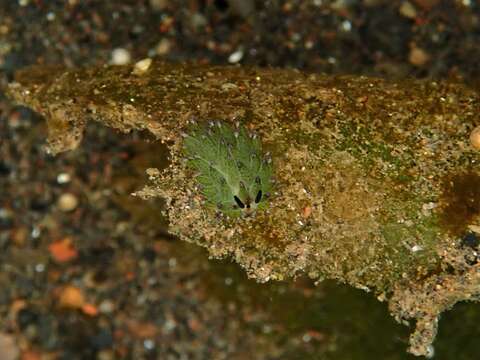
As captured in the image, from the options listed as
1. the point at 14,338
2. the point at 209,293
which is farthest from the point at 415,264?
the point at 14,338

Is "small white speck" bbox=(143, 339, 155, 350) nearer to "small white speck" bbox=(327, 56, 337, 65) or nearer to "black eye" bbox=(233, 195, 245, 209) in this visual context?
"black eye" bbox=(233, 195, 245, 209)

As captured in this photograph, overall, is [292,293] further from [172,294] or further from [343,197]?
[343,197]

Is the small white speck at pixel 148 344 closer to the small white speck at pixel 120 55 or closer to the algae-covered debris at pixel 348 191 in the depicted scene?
the algae-covered debris at pixel 348 191

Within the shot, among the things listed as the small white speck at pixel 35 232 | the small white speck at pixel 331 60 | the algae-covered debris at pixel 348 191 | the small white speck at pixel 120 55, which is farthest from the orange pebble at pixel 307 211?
the small white speck at pixel 35 232

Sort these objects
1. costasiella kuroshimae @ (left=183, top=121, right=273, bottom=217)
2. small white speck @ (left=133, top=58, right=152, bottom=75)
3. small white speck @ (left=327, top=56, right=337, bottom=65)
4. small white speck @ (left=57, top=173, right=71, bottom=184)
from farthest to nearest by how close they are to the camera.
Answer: small white speck @ (left=57, top=173, right=71, bottom=184)
small white speck @ (left=327, top=56, right=337, bottom=65)
small white speck @ (left=133, top=58, right=152, bottom=75)
costasiella kuroshimae @ (left=183, top=121, right=273, bottom=217)

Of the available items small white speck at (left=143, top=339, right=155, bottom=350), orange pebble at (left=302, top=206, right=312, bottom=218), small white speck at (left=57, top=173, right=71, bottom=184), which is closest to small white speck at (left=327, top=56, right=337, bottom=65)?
orange pebble at (left=302, top=206, right=312, bottom=218)

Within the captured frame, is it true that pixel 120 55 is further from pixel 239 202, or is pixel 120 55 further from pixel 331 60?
pixel 239 202

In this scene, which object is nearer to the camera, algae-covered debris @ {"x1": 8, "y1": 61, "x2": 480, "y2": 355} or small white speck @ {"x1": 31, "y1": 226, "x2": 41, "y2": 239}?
algae-covered debris @ {"x1": 8, "y1": 61, "x2": 480, "y2": 355}
